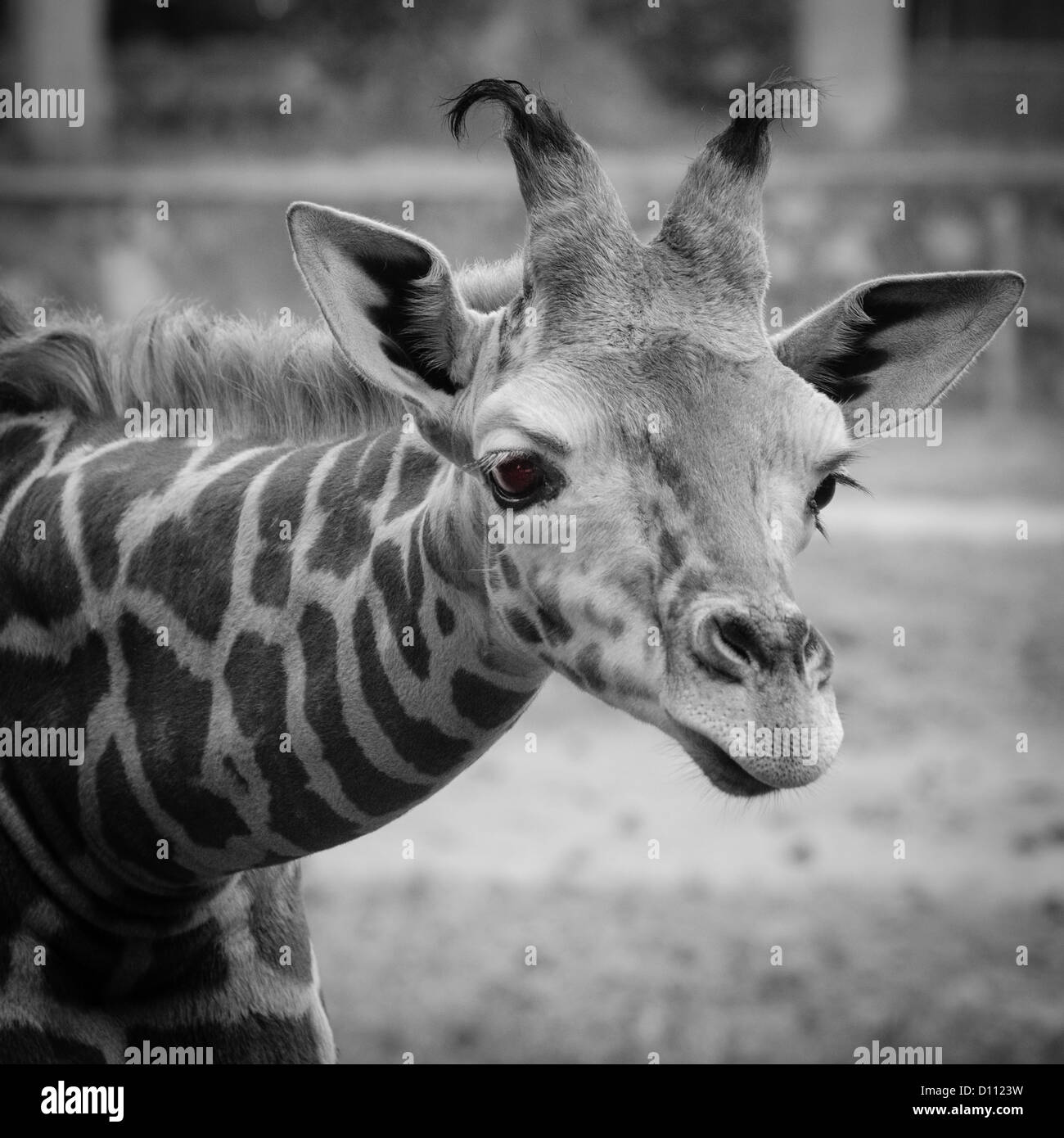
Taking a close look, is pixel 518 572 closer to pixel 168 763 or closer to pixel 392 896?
pixel 168 763

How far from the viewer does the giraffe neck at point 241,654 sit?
3.85 metres

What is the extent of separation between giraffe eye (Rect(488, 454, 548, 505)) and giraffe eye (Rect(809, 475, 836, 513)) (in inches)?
25.8

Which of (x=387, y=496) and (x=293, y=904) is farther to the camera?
(x=293, y=904)

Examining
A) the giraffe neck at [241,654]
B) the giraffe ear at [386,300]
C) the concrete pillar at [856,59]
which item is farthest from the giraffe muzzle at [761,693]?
the concrete pillar at [856,59]

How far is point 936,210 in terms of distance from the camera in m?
19.7

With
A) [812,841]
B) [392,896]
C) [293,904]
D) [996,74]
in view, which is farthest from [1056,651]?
[996,74]

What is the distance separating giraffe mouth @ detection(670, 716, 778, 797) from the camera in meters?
3.20

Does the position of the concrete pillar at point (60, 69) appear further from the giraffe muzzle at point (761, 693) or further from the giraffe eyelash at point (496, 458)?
the giraffe muzzle at point (761, 693)

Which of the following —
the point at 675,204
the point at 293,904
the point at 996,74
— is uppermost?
the point at 996,74

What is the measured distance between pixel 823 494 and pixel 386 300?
1.18m

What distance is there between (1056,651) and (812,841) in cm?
413
